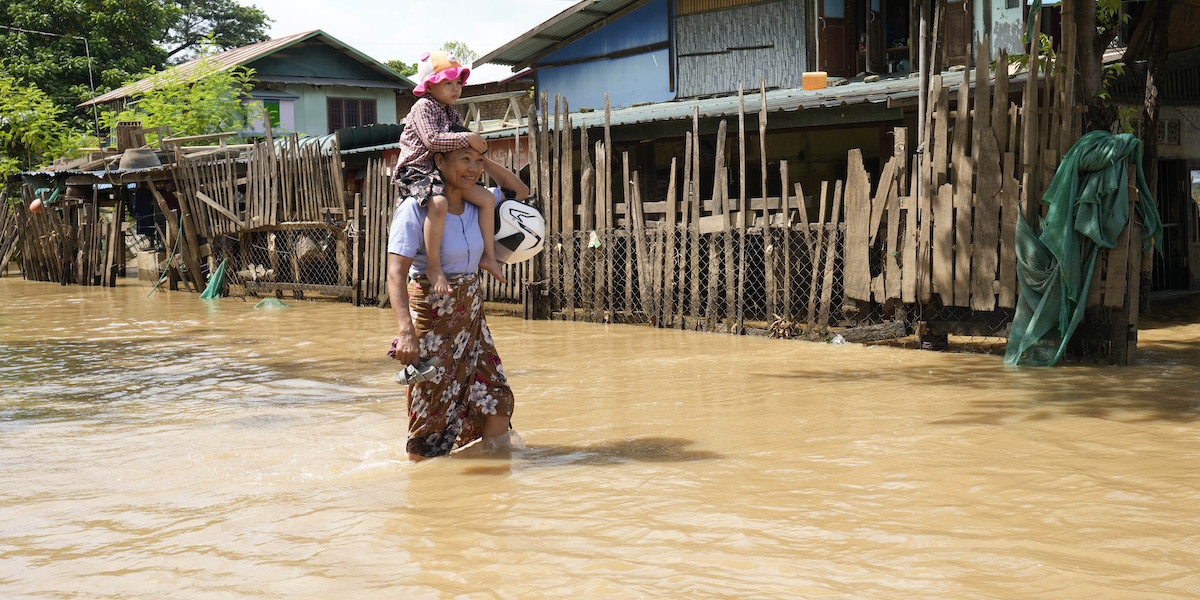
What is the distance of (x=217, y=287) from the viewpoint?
15797 millimetres

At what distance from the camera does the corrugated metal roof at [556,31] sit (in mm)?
16906

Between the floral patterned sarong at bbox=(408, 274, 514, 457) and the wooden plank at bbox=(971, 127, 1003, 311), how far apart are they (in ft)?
→ 15.5

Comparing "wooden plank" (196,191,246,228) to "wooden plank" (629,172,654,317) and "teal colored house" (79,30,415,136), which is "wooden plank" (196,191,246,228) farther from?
"teal colored house" (79,30,415,136)

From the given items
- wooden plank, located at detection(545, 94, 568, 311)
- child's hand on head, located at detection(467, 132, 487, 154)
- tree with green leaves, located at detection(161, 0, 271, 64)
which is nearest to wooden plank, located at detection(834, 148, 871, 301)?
wooden plank, located at detection(545, 94, 568, 311)

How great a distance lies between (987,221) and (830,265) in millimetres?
1591

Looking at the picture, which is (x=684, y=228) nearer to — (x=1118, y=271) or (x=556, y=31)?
(x=1118, y=271)

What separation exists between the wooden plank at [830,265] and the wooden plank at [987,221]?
1.36 meters

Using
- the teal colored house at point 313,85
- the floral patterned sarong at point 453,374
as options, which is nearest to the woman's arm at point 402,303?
the floral patterned sarong at point 453,374

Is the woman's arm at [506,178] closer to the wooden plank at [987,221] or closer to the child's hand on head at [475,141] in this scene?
the child's hand on head at [475,141]

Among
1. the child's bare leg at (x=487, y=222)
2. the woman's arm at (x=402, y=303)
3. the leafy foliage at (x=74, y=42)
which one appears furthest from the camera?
the leafy foliage at (x=74, y=42)

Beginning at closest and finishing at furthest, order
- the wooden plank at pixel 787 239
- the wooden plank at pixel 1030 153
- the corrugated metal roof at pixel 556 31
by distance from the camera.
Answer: the wooden plank at pixel 1030 153
the wooden plank at pixel 787 239
the corrugated metal roof at pixel 556 31

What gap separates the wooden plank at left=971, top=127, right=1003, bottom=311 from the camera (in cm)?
793

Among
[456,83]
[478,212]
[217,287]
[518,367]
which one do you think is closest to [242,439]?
[478,212]

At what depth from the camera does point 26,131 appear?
25219 mm
